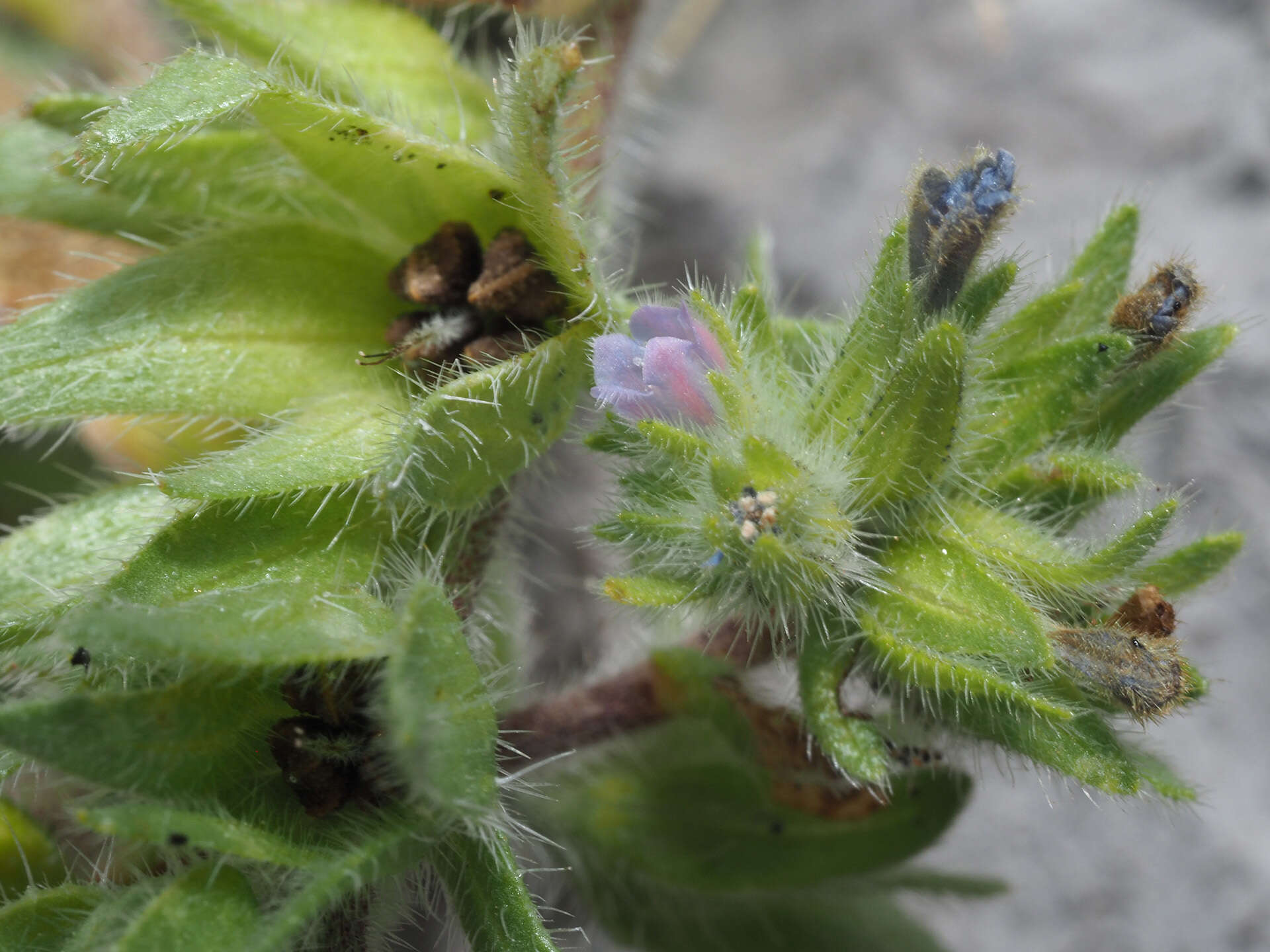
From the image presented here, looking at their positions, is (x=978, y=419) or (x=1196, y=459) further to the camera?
(x=1196, y=459)

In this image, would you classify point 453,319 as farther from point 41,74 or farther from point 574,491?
point 41,74

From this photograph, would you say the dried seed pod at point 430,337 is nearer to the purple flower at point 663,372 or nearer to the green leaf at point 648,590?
the purple flower at point 663,372

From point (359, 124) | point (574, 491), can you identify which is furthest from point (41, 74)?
point (359, 124)

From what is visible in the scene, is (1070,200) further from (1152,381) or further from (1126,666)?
(1126,666)

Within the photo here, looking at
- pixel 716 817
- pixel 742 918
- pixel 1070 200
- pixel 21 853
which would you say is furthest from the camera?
pixel 1070 200

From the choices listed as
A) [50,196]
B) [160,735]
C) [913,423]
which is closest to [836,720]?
[913,423]
